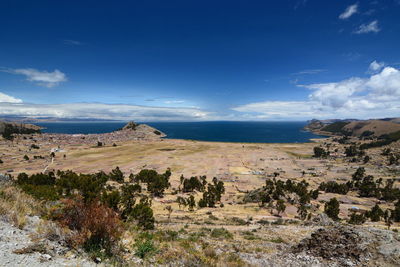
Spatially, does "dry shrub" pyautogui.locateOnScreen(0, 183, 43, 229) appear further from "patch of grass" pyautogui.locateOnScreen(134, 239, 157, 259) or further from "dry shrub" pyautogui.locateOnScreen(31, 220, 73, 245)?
"patch of grass" pyautogui.locateOnScreen(134, 239, 157, 259)

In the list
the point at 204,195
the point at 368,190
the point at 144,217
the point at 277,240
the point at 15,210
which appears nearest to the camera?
the point at 15,210

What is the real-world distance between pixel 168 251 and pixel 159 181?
28287mm

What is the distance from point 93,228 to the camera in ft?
22.6

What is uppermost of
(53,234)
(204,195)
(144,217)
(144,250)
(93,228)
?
(93,228)

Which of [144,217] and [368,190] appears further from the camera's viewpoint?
[368,190]

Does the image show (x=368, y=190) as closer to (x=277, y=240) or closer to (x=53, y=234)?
(x=277, y=240)

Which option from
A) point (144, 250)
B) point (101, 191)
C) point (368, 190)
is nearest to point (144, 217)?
point (144, 250)

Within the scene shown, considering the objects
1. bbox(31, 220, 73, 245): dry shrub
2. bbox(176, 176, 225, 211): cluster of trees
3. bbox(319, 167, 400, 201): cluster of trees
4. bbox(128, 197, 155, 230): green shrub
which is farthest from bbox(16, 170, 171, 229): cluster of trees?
bbox(319, 167, 400, 201): cluster of trees

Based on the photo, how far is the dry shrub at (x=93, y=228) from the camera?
6.66 m

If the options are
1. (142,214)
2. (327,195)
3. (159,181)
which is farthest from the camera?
(327,195)

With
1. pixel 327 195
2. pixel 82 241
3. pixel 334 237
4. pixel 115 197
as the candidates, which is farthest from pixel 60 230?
pixel 327 195

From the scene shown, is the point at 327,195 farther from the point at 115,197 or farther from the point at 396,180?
the point at 115,197

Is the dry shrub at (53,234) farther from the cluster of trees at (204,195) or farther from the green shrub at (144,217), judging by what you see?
the cluster of trees at (204,195)

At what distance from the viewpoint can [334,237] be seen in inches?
402
